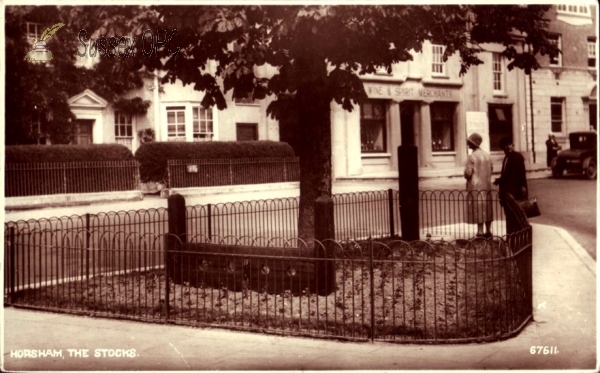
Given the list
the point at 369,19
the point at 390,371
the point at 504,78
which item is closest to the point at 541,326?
the point at 390,371

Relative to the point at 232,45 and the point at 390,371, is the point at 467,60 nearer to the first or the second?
the point at 232,45

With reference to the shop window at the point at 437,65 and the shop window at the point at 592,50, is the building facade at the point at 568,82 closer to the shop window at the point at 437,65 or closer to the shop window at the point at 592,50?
the shop window at the point at 592,50

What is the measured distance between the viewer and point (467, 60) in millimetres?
10281

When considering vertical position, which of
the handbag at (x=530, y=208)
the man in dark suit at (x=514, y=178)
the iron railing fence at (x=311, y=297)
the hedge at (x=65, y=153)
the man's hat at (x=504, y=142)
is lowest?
the iron railing fence at (x=311, y=297)

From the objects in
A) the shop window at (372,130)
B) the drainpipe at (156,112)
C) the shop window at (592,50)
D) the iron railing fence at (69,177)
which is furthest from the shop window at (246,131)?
the shop window at (592,50)

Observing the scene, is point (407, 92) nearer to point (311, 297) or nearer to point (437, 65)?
point (437, 65)

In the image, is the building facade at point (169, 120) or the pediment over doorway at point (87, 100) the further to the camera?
the building facade at point (169, 120)

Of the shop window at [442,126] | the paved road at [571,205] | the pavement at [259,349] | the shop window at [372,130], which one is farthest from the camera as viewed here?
the shop window at [372,130]

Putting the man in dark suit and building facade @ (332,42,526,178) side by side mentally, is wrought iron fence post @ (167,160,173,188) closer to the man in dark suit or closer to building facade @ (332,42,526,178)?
building facade @ (332,42,526,178)

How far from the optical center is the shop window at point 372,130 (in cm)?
2033

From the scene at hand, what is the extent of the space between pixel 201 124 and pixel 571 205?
14464mm

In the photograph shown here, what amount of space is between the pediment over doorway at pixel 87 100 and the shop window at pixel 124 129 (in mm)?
1133

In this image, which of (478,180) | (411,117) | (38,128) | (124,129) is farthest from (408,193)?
(124,129)

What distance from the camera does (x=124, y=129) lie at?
2391 centimetres
